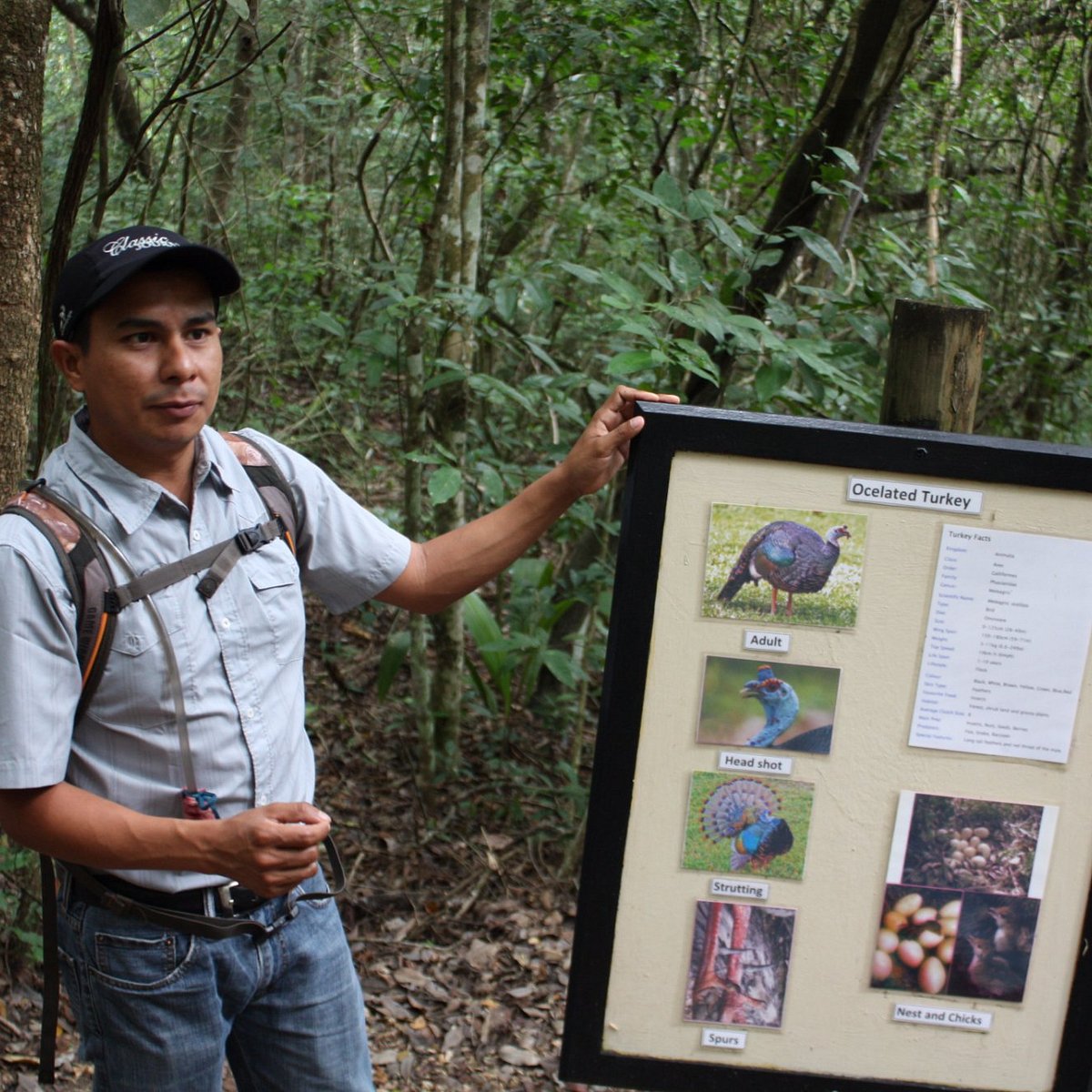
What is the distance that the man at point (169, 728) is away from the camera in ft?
5.52

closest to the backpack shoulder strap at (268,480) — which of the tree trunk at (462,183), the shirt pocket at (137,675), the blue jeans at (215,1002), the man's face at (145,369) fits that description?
the man's face at (145,369)

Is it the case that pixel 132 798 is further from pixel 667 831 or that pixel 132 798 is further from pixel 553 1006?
pixel 553 1006

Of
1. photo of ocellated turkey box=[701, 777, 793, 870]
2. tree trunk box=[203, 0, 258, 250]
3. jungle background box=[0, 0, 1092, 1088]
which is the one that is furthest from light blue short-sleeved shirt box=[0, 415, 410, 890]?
tree trunk box=[203, 0, 258, 250]

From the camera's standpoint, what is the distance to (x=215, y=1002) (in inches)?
74.5

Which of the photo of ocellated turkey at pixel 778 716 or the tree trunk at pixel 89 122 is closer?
the photo of ocellated turkey at pixel 778 716

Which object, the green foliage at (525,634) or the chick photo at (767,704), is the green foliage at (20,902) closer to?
the green foliage at (525,634)

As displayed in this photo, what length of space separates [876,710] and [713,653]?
10.8 inches

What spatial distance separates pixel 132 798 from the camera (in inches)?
71.0

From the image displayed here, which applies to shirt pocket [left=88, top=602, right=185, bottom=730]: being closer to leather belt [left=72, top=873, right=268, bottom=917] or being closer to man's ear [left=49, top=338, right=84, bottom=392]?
leather belt [left=72, top=873, right=268, bottom=917]

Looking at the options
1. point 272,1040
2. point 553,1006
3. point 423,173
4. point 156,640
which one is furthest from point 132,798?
point 423,173

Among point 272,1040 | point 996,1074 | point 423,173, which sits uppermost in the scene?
point 423,173

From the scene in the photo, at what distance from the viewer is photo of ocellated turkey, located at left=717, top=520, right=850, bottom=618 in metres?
1.79

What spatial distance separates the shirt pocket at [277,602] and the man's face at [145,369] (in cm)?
23

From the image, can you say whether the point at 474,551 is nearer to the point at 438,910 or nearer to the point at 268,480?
the point at 268,480
